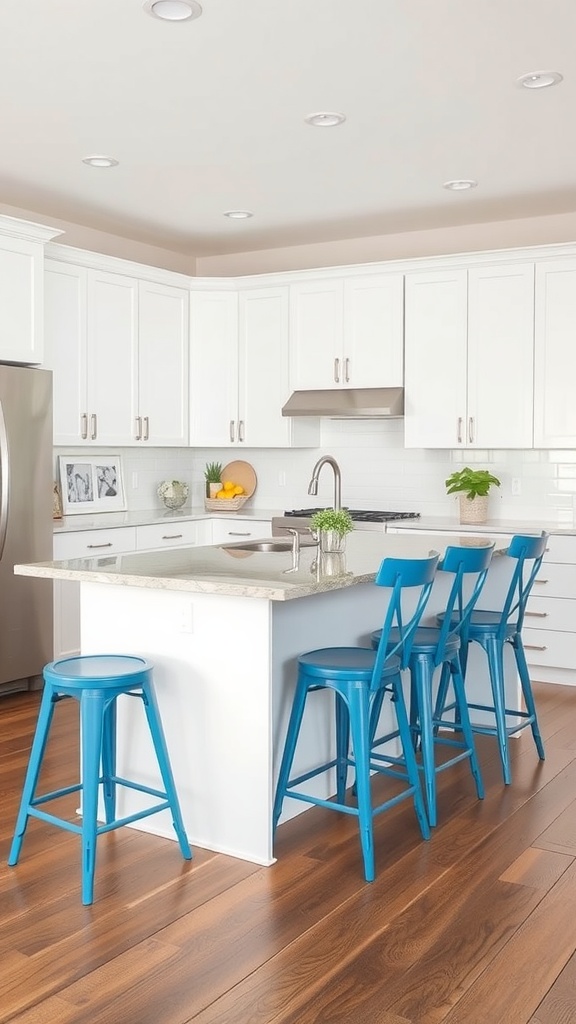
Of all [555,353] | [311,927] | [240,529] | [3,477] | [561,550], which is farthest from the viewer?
[240,529]

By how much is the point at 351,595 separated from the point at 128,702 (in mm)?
905

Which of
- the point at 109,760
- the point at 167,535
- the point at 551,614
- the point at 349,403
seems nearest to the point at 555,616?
the point at 551,614

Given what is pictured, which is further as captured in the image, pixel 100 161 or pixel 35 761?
pixel 100 161

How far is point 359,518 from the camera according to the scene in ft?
19.7

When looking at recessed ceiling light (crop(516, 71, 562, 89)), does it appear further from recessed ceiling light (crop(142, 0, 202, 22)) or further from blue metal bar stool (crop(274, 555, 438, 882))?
blue metal bar stool (crop(274, 555, 438, 882))

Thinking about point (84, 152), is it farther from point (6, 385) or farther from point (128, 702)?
point (128, 702)

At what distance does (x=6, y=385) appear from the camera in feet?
15.9

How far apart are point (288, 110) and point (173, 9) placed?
3.18ft

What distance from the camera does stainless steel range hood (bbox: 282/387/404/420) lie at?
19.8 feet

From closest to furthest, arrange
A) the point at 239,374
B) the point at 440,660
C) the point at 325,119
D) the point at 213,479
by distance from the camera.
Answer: the point at 440,660 → the point at 325,119 → the point at 239,374 → the point at 213,479

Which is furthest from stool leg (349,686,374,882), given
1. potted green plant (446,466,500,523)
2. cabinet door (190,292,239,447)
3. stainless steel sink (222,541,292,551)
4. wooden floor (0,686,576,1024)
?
cabinet door (190,292,239,447)

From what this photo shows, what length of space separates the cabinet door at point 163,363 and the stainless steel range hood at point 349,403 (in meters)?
0.75

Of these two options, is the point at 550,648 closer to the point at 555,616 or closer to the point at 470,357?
the point at 555,616

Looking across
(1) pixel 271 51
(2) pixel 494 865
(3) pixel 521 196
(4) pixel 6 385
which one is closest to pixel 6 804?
(2) pixel 494 865
